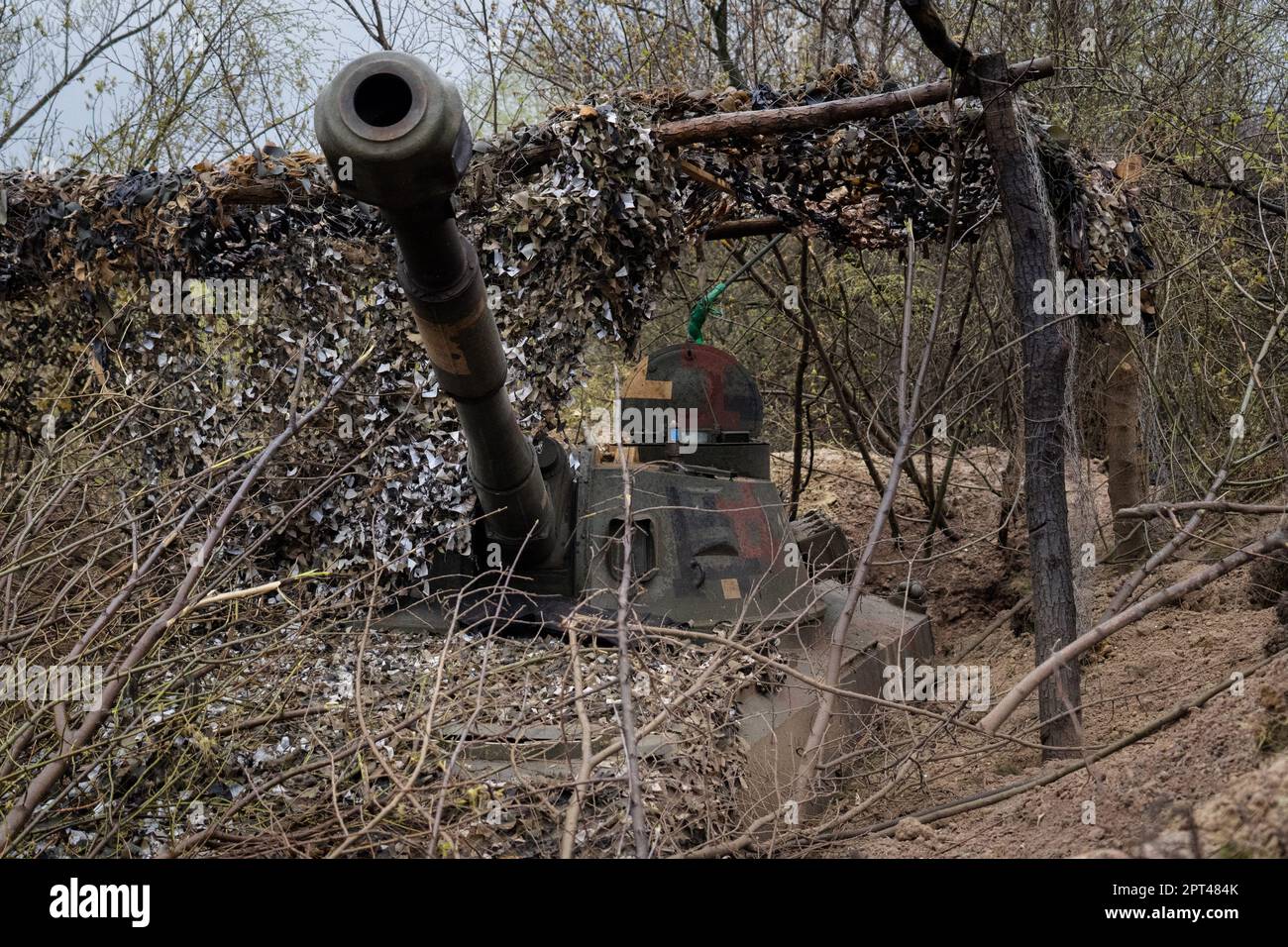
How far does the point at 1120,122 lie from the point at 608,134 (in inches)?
191

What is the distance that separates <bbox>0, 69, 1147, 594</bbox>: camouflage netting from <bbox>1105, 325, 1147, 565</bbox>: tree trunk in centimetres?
244

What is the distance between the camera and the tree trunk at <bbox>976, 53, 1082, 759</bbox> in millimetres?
6738

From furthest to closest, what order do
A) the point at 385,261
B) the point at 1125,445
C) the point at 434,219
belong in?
the point at 1125,445 < the point at 385,261 < the point at 434,219

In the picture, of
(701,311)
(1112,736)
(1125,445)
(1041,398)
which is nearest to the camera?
(1112,736)

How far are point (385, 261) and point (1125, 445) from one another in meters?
5.88

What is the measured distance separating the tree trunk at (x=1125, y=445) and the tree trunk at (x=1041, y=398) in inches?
116

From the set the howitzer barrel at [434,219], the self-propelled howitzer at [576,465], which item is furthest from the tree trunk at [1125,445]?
the howitzer barrel at [434,219]

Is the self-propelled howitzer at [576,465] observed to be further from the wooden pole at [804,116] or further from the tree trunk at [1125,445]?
the tree trunk at [1125,445]

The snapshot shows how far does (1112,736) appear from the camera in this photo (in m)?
6.67

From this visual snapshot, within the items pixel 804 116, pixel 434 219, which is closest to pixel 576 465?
pixel 804 116

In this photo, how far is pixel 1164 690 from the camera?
22.6ft

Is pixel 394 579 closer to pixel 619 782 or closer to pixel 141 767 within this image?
pixel 141 767

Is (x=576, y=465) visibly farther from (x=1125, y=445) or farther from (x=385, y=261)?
(x=1125, y=445)

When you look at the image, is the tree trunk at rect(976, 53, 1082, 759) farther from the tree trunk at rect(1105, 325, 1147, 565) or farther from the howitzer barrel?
the tree trunk at rect(1105, 325, 1147, 565)
